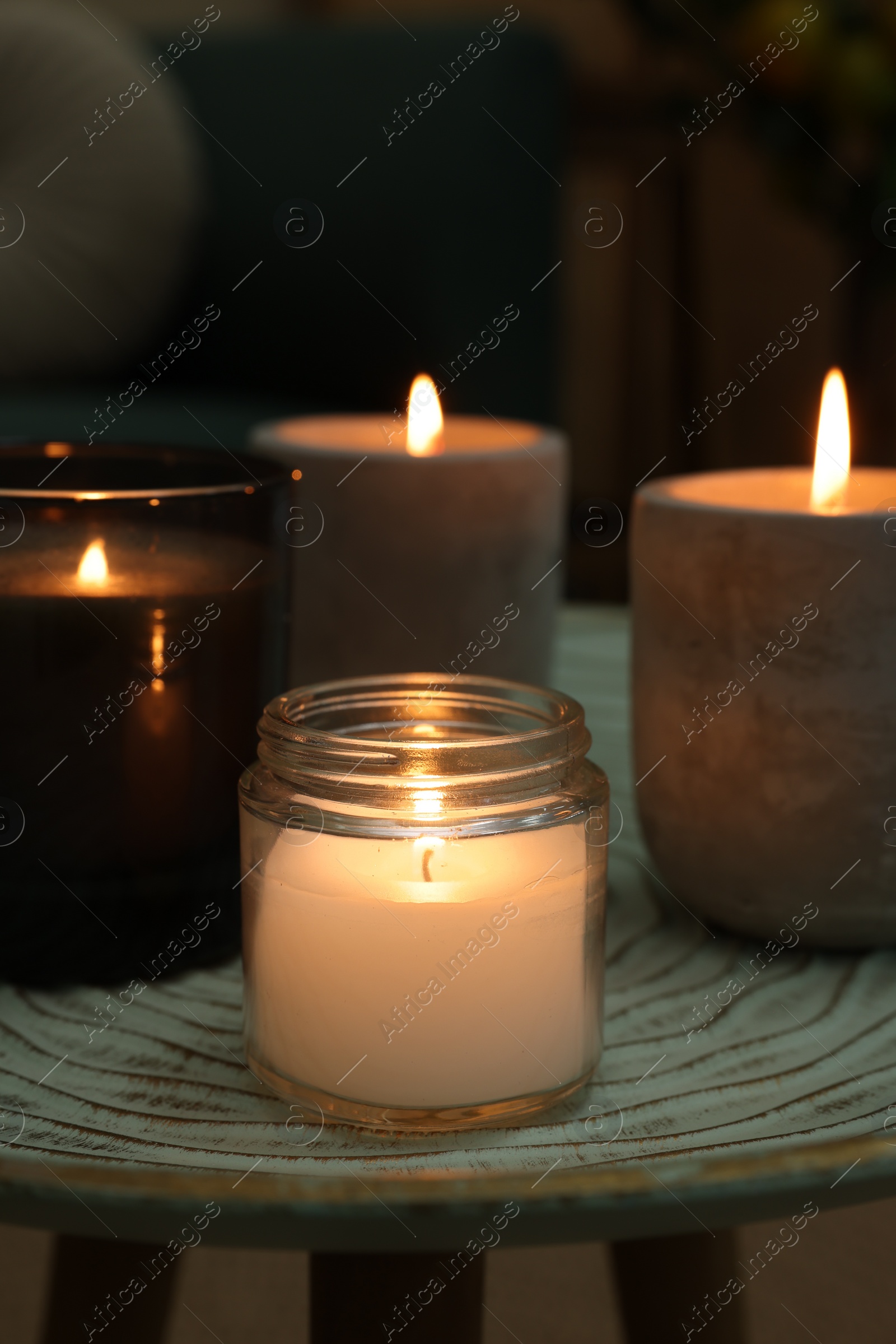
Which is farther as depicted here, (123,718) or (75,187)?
(75,187)

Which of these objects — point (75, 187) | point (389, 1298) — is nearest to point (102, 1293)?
point (389, 1298)

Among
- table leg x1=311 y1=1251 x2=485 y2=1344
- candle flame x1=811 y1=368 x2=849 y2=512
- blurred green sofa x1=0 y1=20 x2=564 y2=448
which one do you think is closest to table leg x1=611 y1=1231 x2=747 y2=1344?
table leg x1=311 y1=1251 x2=485 y2=1344

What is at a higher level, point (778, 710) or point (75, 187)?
point (75, 187)

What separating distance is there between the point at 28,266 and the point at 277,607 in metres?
1.24

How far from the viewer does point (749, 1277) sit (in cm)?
96

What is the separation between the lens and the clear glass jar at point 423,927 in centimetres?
37

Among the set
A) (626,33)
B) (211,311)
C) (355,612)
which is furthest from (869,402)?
(355,612)

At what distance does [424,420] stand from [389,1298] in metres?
0.38

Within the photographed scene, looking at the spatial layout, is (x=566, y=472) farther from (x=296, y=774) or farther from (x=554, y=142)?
(x=554, y=142)

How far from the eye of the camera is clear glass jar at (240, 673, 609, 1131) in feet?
1.21

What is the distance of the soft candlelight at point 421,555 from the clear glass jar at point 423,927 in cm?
21

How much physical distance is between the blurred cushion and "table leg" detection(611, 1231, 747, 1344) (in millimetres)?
1294

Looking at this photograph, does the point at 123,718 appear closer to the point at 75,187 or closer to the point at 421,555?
the point at 421,555

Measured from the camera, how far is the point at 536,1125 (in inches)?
14.6
